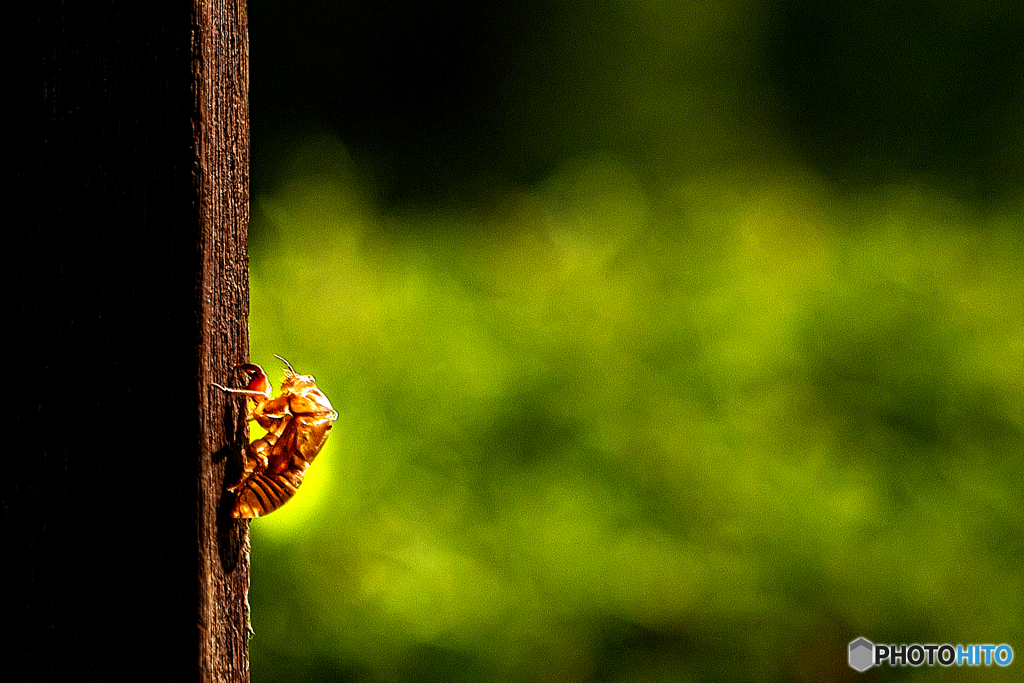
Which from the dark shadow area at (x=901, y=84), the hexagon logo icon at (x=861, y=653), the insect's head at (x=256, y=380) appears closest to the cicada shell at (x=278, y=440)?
the insect's head at (x=256, y=380)

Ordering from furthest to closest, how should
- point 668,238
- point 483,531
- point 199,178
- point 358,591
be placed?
point 668,238, point 483,531, point 358,591, point 199,178

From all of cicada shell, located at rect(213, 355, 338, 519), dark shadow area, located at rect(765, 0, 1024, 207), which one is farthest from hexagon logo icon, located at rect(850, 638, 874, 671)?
cicada shell, located at rect(213, 355, 338, 519)

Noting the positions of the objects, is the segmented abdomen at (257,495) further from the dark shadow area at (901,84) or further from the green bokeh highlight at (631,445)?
the dark shadow area at (901,84)

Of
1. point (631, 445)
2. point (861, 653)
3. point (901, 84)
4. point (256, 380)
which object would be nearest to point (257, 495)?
point (256, 380)

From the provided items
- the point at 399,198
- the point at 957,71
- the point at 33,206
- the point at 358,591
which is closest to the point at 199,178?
the point at 33,206

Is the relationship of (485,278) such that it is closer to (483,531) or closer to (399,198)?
(399,198)

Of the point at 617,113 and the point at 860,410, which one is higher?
the point at 617,113

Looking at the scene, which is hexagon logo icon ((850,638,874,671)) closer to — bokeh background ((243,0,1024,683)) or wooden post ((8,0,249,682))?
bokeh background ((243,0,1024,683))

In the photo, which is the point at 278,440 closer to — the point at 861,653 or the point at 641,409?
the point at 641,409
